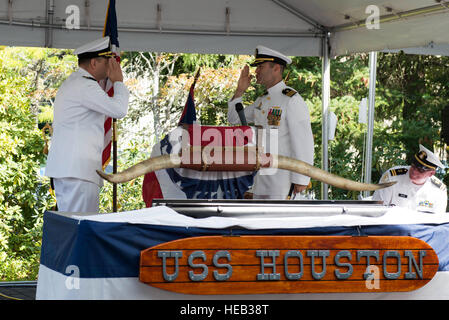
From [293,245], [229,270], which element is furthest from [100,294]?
[293,245]

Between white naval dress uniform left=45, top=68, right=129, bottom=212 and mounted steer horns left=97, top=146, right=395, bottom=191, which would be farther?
white naval dress uniform left=45, top=68, right=129, bottom=212

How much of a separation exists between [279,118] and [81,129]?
1.47m

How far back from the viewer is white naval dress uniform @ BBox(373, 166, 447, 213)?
16.0ft

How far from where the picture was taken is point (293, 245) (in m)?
2.68

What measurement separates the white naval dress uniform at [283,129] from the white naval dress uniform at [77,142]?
115cm

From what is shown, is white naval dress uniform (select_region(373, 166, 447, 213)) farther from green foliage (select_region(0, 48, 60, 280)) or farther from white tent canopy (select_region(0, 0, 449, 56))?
green foliage (select_region(0, 48, 60, 280))

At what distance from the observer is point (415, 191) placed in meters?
4.92

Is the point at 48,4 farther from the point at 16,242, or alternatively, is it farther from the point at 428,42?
the point at 16,242

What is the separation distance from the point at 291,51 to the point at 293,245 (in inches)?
149

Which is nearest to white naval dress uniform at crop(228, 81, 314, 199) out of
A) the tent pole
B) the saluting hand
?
the saluting hand

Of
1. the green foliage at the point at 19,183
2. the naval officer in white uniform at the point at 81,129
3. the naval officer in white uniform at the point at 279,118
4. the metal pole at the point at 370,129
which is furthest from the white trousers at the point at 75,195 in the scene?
the green foliage at the point at 19,183

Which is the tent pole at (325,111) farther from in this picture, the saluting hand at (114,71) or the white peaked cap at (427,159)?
the saluting hand at (114,71)

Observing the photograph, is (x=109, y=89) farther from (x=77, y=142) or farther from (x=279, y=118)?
(x=279, y=118)

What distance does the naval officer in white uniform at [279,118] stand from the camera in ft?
15.3
